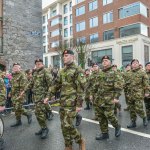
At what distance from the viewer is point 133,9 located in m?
38.8

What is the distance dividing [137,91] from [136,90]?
47mm

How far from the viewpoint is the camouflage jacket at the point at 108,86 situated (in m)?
6.78

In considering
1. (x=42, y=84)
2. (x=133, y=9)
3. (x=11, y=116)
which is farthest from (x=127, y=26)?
(x=42, y=84)

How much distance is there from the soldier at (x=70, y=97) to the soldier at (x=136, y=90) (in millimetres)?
3041

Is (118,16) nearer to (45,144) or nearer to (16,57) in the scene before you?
(16,57)

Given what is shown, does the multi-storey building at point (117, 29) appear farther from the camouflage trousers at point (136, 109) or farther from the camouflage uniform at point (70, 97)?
the camouflage uniform at point (70, 97)

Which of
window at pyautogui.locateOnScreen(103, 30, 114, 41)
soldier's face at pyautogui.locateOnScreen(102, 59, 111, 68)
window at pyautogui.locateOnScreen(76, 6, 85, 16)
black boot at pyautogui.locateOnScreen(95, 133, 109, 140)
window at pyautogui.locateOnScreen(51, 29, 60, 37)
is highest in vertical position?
window at pyautogui.locateOnScreen(76, 6, 85, 16)

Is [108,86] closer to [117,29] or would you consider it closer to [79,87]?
[79,87]

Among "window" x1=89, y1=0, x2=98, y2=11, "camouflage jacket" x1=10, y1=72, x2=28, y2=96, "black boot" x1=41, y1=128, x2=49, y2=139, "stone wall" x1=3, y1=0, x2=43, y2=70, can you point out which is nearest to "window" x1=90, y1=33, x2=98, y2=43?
"window" x1=89, y1=0, x2=98, y2=11

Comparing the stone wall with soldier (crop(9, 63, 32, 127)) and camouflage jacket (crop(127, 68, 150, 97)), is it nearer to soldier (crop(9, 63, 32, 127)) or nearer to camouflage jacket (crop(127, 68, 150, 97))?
soldier (crop(9, 63, 32, 127))

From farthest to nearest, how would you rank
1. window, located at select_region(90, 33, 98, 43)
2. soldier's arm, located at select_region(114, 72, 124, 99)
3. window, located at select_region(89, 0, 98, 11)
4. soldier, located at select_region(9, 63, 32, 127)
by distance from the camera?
window, located at select_region(89, 0, 98, 11), window, located at select_region(90, 33, 98, 43), soldier, located at select_region(9, 63, 32, 127), soldier's arm, located at select_region(114, 72, 124, 99)

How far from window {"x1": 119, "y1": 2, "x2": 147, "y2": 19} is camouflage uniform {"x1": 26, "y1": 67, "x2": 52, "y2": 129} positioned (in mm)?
33314

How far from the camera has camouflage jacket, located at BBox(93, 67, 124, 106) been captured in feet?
22.2

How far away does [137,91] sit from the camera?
27.3ft
